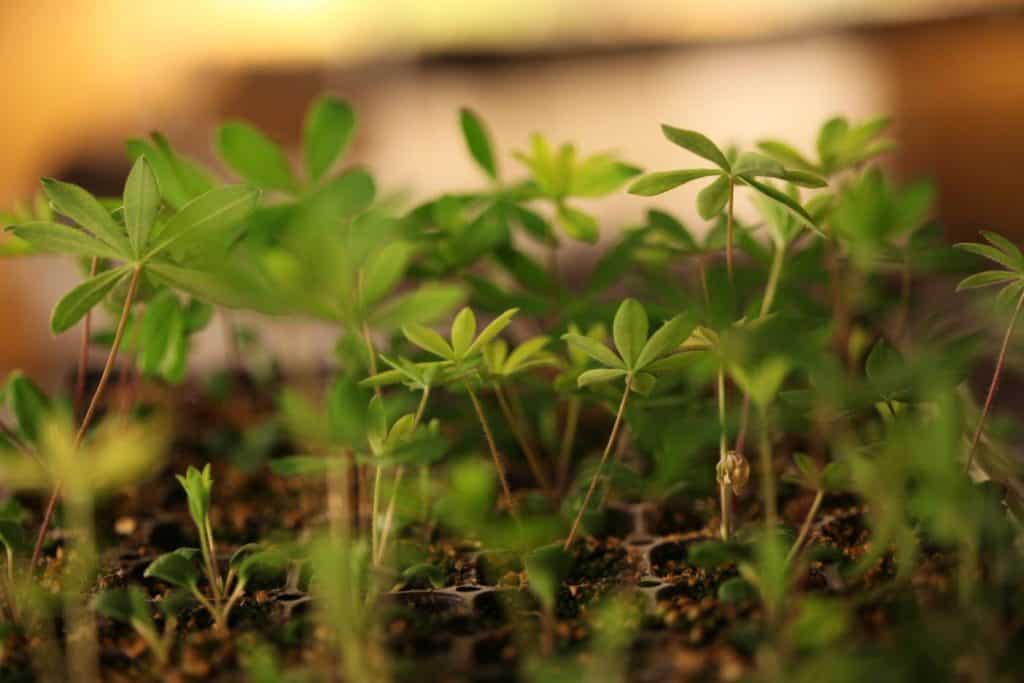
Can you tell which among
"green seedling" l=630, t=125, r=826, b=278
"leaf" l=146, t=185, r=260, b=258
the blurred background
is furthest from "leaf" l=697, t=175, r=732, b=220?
the blurred background

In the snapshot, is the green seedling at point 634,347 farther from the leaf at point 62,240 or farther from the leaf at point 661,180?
the leaf at point 62,240

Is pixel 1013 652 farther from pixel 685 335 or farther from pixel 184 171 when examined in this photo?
pixel 184 171

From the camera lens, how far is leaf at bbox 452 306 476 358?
53 cm

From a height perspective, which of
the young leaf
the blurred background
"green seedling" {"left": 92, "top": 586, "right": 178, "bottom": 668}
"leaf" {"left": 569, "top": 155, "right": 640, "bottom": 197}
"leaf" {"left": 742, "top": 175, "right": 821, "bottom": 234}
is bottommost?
"green seedling" {"left": 92, "top": 586, "right": 178, "bottom": 668}

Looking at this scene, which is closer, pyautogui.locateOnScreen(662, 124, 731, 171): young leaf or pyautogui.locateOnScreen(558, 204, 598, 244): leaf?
pyautogui.locateOnScreen(662, 124, 731, 171): young leaf

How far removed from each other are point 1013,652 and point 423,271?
0.44 metres

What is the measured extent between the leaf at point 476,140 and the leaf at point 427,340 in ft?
0.77

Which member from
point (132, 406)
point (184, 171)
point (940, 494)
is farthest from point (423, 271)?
point (940, 494)

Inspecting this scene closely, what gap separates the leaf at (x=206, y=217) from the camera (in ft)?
1.72

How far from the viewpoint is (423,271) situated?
28.0 inches

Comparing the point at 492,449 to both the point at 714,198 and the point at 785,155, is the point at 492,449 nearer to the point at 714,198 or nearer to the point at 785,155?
the point at 714,198

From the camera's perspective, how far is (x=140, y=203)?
0.52 metres

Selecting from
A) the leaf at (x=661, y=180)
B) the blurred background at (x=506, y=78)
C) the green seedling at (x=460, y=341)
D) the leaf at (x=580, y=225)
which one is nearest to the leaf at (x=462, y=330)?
the green seedling at (x=460, y=341)

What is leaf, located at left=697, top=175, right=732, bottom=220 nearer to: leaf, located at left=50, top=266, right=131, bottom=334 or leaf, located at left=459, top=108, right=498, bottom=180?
leaf, located at left=459, top=108, right=498, bottom=180
